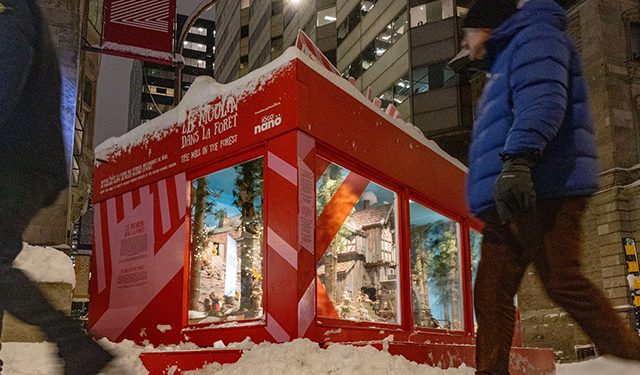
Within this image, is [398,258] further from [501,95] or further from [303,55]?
[501,95]

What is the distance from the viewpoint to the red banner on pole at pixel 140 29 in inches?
352

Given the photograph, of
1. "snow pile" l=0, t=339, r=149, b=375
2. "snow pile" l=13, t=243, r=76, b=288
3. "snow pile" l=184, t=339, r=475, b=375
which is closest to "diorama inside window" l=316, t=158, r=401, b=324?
"snow pile" l=184, t=339, r=475, b=375

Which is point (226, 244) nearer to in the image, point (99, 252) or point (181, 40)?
point (99, 252)

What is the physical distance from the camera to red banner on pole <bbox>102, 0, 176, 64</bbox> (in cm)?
893

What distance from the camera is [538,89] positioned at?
2.32 m

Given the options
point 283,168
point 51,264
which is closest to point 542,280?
point 283,168

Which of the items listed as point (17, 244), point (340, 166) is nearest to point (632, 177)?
point (340, 166)

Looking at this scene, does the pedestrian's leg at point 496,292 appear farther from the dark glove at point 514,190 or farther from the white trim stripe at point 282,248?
the white trim stripe at point 282,248

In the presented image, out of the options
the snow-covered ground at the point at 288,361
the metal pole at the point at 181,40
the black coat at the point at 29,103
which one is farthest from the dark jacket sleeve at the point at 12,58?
the metal pole at the point at 181,40

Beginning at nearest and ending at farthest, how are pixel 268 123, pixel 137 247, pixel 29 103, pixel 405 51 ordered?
1. pixel 29 103
2. pixel 268 123
3. pixel 137 247
4. pixel 405 51

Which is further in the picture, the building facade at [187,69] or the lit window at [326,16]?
the building facade at [187,69]

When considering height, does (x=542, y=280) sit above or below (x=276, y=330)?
above

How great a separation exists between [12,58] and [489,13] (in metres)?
2.06

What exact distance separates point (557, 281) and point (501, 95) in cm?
77
